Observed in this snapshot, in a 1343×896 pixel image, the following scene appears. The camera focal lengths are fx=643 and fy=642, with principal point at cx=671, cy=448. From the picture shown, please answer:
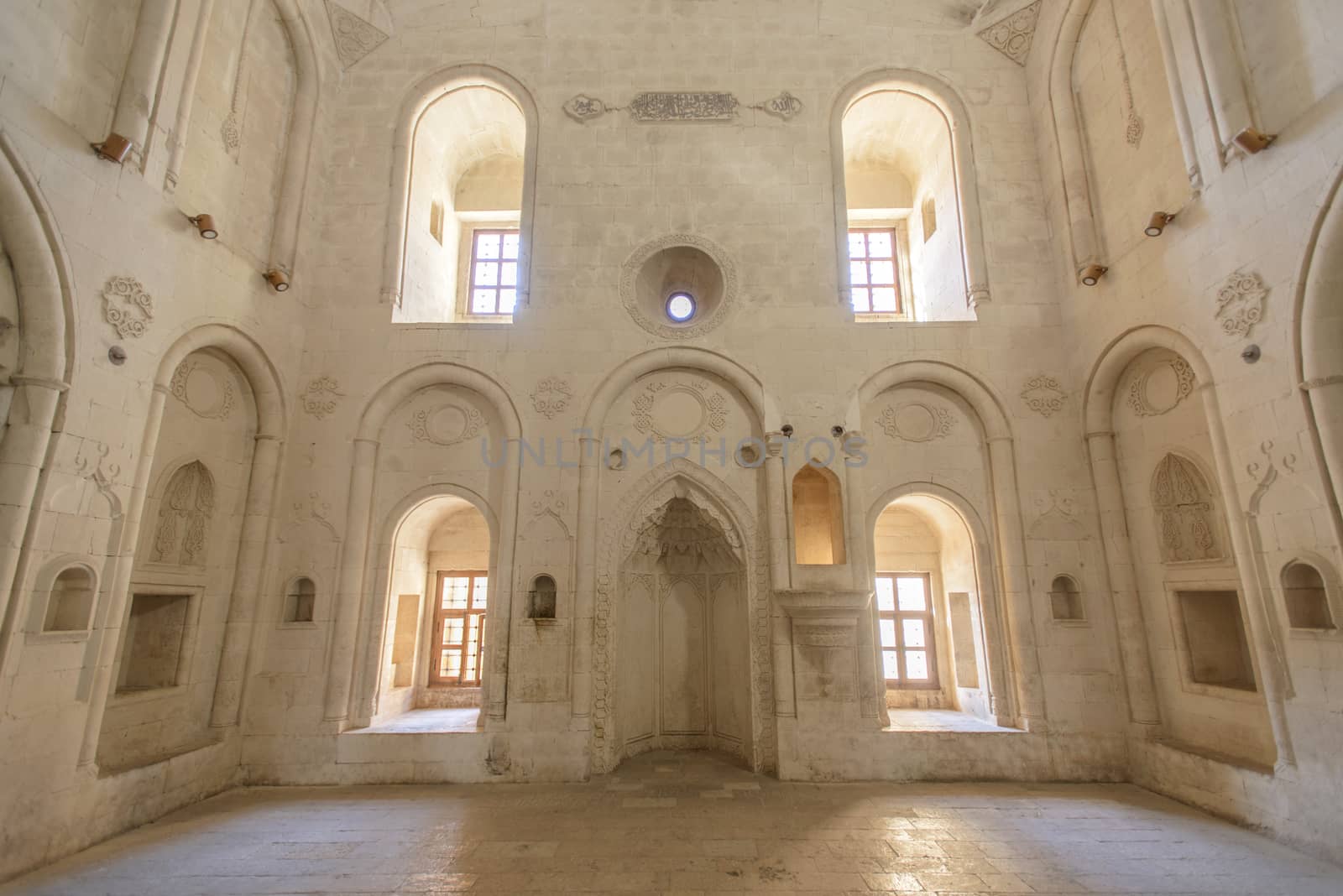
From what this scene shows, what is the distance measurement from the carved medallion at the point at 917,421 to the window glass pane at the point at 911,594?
239 centimetres

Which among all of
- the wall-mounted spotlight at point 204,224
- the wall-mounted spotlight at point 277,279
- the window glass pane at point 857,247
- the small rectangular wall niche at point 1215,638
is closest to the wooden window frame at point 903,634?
the small rectangular wall niche at point 1215,638

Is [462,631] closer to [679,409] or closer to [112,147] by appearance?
[679,409]

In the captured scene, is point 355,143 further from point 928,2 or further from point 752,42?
point 928,2

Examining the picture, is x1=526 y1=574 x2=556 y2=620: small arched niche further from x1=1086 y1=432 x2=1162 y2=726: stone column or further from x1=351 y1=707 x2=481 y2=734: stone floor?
x1=1086 y1=432 x2=1162 y2=726: stone column

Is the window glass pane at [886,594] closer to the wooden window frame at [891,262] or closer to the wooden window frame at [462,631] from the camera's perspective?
the wooden window frame at [891,262]

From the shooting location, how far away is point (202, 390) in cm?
689

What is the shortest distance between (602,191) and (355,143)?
3534 mm

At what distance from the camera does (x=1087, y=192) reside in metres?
7.96

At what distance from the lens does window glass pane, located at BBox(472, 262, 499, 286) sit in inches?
429

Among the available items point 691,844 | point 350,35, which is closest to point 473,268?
point 350,35

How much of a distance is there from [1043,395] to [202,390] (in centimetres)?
966

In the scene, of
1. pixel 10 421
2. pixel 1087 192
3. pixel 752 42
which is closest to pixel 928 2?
pixel 752 42

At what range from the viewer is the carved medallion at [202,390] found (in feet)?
21.7

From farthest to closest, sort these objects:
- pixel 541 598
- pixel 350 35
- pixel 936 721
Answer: pixel 350 35, pixel 936 721, pixel 541 598
